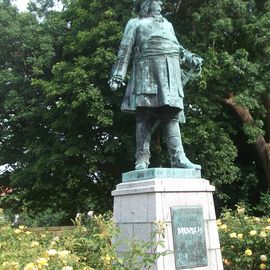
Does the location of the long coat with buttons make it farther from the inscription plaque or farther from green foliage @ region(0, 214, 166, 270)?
green foliage @ region(0, 214, 166, 270)

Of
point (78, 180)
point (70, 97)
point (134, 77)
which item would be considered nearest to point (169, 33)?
point (134, 77)

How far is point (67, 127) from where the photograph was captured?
14.0 m

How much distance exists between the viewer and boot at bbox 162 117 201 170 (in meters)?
6.00

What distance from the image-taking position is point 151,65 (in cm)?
604

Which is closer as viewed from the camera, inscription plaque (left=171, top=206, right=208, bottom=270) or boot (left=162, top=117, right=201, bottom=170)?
inscription plaque (left=171, top=206, right=208, bottom=270)

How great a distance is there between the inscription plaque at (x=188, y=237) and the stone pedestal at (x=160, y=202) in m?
0.06

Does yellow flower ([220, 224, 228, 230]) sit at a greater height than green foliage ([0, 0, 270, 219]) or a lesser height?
lesser

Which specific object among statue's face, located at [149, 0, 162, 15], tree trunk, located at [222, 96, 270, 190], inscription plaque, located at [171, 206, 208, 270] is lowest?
inscription plaque, located at [171, 206, 208, 270]

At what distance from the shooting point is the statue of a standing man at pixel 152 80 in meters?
6.00

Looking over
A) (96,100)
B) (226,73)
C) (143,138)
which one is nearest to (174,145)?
(143,138)

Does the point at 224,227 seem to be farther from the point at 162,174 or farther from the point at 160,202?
the point at 160,202

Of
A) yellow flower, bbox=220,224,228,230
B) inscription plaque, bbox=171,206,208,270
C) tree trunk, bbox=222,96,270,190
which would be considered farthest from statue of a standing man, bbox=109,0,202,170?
tree trunk, bbox=222,96,270,190

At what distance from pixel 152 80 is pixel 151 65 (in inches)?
7.5

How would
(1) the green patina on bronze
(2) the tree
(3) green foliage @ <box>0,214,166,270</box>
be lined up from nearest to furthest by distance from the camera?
(3) green foliage @ <box>0,214,166,270</box>
(1) the green patina on bronze
(2) the tree
